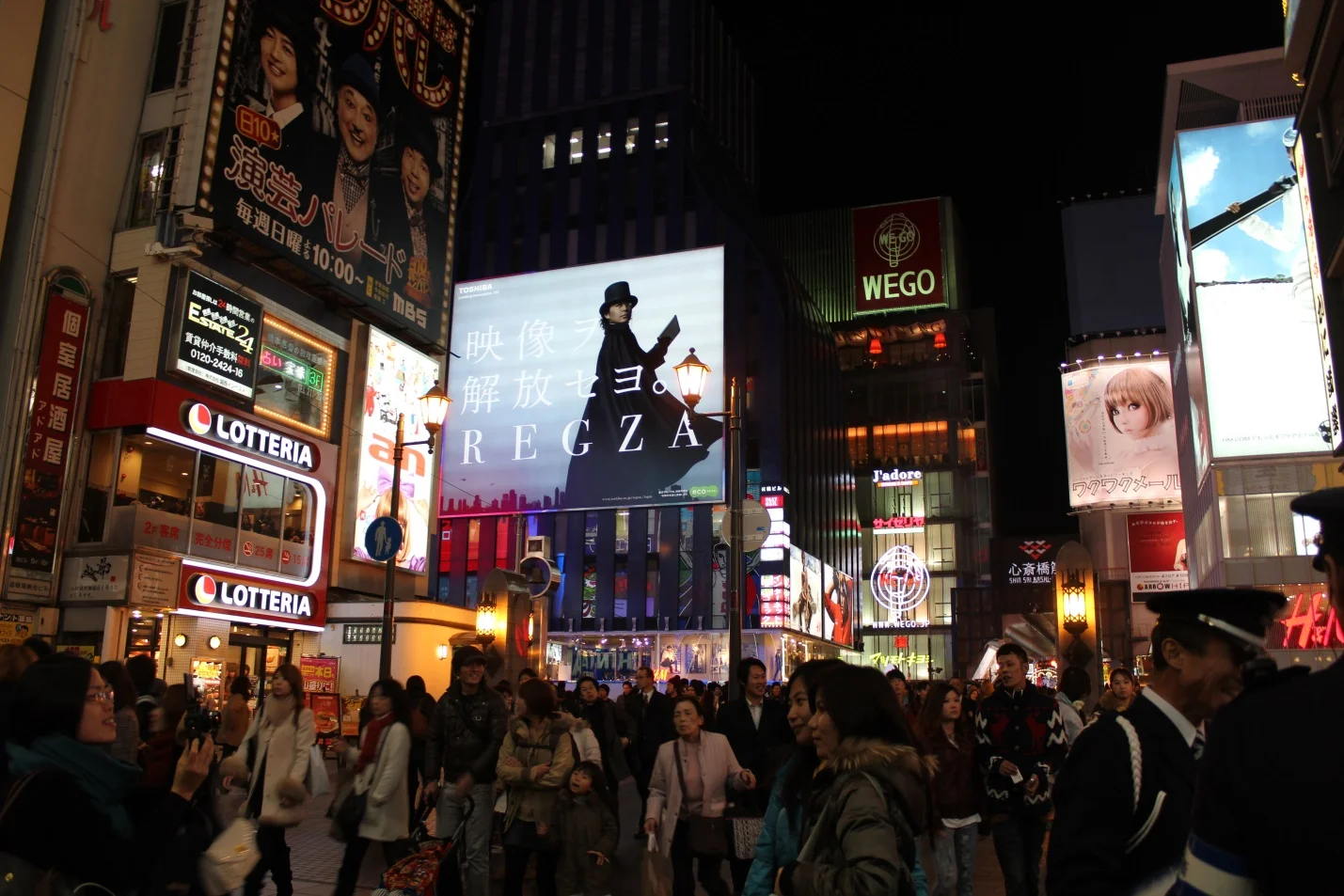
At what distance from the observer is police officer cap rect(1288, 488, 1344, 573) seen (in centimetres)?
201

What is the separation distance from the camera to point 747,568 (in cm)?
5600

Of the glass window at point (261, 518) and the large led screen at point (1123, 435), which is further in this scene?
the large led screen at point (1123, 435)

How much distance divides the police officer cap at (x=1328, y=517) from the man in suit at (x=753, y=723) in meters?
6.82

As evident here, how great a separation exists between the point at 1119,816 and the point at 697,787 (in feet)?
17.3

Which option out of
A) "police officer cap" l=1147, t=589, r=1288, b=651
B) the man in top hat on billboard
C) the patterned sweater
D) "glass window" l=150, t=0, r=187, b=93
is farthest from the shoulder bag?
the man in top hat on billboard

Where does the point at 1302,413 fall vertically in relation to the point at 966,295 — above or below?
below

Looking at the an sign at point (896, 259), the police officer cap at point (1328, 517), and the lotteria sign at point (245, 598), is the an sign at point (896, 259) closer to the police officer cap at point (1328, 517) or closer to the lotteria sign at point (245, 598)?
the lotteria sign at point (245, 598)

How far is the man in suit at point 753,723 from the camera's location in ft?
28.9

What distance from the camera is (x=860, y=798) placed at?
10.8 feet

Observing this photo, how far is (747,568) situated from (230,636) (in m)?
34.5

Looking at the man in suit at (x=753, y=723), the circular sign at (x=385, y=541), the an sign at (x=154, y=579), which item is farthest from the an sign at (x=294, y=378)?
the man in suit at (x=753, y=723)

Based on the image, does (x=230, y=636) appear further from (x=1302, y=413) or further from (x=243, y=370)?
(x=1302, y=413)

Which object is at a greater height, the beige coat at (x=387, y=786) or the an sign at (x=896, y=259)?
the an sign at (x=896, y=259)

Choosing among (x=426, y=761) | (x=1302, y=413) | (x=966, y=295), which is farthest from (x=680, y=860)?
(x=966, y=295)
